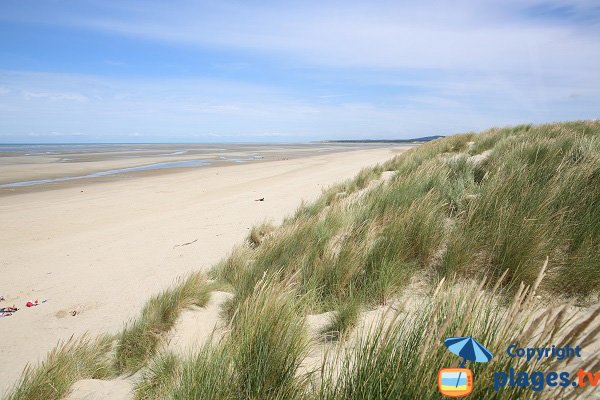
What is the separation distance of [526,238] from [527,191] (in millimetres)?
1082

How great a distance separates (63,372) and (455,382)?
117 inches

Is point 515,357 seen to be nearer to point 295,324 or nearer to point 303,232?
point 295,324

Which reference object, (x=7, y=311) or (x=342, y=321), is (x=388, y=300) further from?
(x=7, y=311)

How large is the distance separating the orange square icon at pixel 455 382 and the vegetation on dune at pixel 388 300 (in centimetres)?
14

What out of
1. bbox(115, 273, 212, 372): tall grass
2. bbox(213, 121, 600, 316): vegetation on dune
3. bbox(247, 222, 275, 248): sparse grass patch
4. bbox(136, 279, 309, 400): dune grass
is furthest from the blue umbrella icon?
bbox(247, 222, 275, 248): sparse grass patch

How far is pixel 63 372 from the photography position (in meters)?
2.69

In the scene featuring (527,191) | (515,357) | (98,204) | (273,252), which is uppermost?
(527,191)

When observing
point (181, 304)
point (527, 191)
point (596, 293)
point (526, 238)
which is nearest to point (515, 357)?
point (596, 293)

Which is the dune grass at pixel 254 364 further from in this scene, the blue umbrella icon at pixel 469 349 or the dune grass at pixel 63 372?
the blue umbrella icon at pixel 469 349

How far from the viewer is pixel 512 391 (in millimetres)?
1281

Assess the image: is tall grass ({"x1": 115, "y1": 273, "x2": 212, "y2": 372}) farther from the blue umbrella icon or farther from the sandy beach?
the blue umbrella icon

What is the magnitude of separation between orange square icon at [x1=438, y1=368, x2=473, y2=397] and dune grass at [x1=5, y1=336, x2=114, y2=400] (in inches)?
106

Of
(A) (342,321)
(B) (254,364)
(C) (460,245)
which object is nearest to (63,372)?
(B) (254,364)

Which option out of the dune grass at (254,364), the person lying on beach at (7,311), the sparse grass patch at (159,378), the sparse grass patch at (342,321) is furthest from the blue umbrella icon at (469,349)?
the person lying on beach at (7,311)
